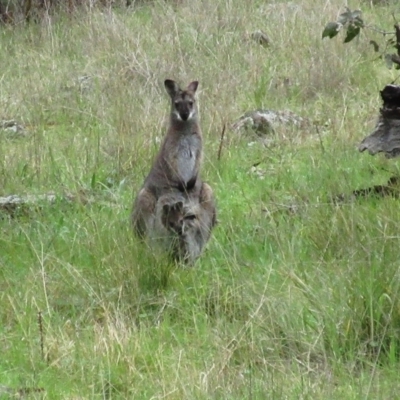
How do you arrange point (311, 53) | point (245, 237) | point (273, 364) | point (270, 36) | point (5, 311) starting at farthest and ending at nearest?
point (270, 36), point (311, 53), point (245, 237), point (5, 311), point (273, 364)

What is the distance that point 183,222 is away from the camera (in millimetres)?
6059

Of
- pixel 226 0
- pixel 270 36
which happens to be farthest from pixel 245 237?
pixel 226 0

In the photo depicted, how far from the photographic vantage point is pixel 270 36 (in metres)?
10.9

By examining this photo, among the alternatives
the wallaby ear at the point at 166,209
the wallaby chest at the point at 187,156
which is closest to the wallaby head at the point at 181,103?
the wallaby chest at the point at 187,156

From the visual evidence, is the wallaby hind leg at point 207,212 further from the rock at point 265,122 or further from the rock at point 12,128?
the rock at point 12,128

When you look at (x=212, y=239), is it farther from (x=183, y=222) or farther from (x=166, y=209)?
(x=166, y=209)

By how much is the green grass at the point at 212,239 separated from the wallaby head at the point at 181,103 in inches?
26.2

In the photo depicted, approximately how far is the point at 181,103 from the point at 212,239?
107 centimetres

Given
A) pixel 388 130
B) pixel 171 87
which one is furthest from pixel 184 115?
pixel 388 130

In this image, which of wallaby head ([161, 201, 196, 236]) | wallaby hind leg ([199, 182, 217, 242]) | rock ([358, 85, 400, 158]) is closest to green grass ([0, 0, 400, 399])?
wallaby hind leg ([199, 182, 217, 242])

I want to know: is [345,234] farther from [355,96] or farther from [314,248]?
[355,96]

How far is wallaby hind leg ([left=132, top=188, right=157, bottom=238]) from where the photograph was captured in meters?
5.98

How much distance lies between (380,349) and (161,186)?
234 centimetres

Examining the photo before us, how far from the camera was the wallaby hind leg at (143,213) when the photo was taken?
598 cm
